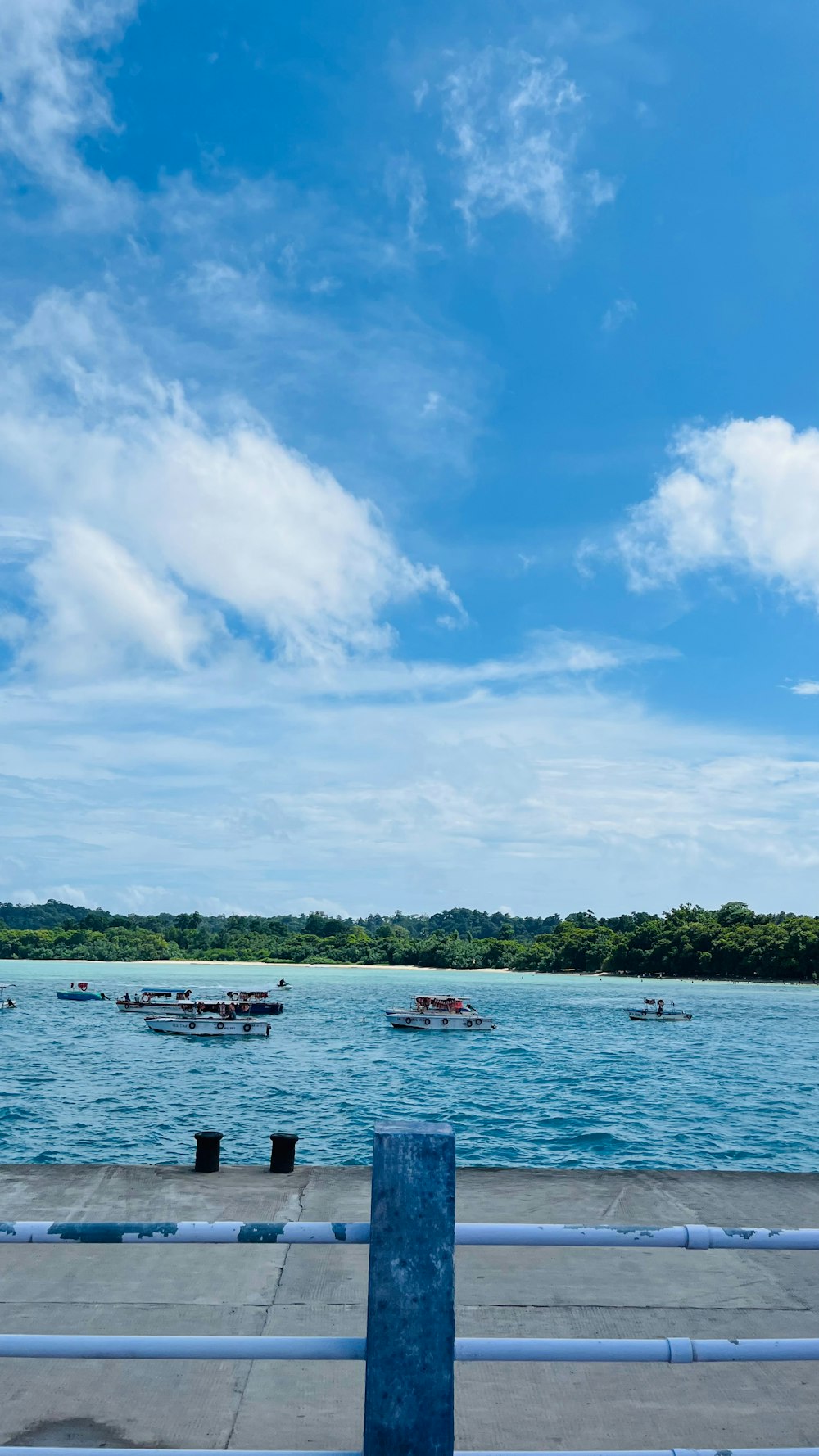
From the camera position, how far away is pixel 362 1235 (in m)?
3.09

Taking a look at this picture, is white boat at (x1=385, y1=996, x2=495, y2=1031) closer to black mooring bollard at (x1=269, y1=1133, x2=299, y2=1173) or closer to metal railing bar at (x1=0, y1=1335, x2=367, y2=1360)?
black mooring bollard at (x1=269, y1=1133, x2=299, y2=1173)

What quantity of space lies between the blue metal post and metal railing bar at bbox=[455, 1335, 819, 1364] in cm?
11

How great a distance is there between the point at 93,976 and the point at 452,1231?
187955 millimetres

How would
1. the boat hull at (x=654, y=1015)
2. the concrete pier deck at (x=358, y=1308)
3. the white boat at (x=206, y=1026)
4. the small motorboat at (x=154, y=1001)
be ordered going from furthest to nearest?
the boat hull at (x=654, y=1015) → the small motorboat at (x=154, y=1001) → the white boat at (x=206, y=1026) → the concrete pier deck at (x=358, y=1308)

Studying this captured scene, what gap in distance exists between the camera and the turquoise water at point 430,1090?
28406 mm

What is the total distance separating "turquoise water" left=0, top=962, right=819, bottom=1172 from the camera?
93.2 feet

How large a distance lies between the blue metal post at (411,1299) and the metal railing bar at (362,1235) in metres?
0.11

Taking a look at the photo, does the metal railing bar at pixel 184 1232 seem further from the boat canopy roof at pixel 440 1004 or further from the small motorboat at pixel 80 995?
the small motorboat at pixel 80 995

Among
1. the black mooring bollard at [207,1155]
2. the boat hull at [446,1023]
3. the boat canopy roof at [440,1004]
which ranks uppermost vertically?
the black mooring bollard at [207,1155]

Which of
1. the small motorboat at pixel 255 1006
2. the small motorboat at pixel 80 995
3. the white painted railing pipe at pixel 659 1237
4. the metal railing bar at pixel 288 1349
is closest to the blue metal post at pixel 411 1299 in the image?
the metal railing bar at pixel 288 1349

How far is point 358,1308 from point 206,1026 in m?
69.0

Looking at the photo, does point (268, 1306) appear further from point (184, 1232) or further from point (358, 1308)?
point (184, 1232)

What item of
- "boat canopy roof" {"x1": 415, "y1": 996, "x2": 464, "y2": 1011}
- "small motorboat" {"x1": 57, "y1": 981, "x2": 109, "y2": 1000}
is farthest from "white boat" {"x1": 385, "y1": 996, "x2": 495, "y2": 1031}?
"small motorboat" {"x1": 57, "y1": 981, "x2": 109, "y2": 1000}

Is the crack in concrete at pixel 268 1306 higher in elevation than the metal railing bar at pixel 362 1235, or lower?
lower
